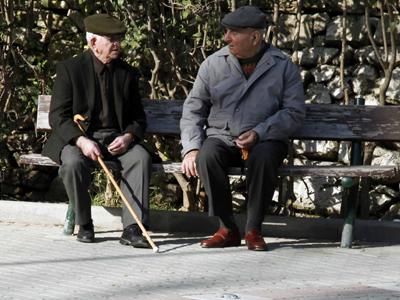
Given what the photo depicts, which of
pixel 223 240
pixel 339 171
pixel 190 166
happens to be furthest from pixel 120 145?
pixel 339 171

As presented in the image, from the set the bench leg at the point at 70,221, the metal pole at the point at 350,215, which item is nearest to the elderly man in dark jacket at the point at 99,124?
the bench leg at the point at 70,221

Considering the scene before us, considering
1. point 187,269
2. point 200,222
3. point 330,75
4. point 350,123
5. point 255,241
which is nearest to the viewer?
point 187,269

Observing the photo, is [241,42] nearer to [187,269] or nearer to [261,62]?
[261,62]

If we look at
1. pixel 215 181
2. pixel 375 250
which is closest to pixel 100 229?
pixel 215 181

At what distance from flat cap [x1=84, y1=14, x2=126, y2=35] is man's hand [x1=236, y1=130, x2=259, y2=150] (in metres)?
1.08

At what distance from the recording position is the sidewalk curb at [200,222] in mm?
4840

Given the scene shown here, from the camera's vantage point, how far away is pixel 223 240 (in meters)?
4.46

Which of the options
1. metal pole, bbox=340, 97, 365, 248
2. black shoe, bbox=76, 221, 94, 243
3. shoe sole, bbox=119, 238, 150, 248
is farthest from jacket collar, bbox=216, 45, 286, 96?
black shoe, bbox=76, 221, 94, 243

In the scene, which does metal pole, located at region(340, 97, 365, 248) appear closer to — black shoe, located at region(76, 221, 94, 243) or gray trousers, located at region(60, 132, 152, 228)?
gray trousers, located at region(60, 132, 152, 228)

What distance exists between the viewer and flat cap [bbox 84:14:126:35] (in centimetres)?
464

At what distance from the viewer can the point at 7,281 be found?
11.2ft

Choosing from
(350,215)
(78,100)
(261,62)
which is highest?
(261,62)

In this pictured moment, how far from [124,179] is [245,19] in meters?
1.31

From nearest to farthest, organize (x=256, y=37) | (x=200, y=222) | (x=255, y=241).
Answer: (x=255, y=241) < (x=256, y=37) < (x=200, y=222)
